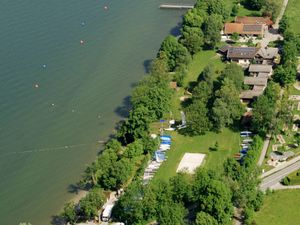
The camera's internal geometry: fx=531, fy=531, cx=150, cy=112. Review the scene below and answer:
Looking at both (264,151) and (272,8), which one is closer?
(264,151)

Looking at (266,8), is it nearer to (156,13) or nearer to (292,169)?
(156,13)

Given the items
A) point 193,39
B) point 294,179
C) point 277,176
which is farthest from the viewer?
point 193,39

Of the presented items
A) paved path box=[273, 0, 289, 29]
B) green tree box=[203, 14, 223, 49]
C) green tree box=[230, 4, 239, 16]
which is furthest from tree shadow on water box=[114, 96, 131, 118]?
paved path box=[273, 0, 289, 29]

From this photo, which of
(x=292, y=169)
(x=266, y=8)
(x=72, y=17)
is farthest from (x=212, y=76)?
(x=72, y=17)

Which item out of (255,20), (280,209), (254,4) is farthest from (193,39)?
(280,209)

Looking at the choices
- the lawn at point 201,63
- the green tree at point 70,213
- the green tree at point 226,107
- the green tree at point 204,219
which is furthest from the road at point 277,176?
the lawn at point 201,63

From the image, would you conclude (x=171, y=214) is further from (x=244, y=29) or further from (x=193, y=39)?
(x=244, y=29)

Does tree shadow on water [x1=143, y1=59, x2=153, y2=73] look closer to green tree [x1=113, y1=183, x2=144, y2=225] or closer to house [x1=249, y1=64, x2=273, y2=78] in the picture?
house [x1=249, y1=64, x2=273, y2=78]
